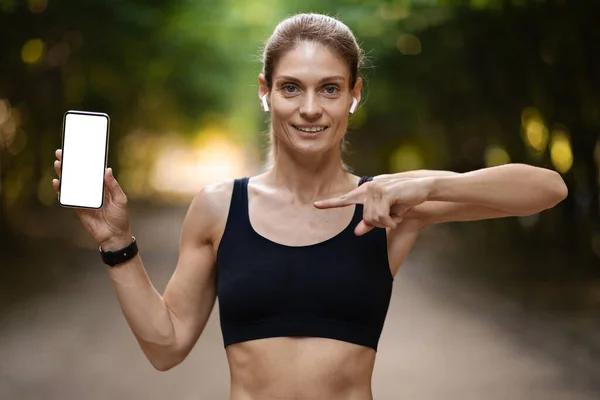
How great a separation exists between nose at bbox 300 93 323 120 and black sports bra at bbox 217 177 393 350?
35cm

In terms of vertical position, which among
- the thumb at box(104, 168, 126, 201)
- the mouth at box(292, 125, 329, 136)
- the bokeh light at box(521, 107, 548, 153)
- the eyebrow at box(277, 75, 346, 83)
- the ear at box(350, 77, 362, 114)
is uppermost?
the eyebrow at box(277, 75, 346, 83)

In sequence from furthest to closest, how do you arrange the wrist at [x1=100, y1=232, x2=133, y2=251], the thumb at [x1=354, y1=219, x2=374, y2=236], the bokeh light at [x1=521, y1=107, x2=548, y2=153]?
1. the bokeh light at [x1=521, y1=107, x2=548, y2=153]
2. the wrist at [x1=100, y1=232, x2=133, y2=251]
3. the thumb at [x1=354, y1=219, x2=374, y2=236]

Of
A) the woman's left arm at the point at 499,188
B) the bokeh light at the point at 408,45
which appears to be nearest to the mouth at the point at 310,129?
the woman's left arm at the point at 499,188

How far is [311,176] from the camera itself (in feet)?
9.57

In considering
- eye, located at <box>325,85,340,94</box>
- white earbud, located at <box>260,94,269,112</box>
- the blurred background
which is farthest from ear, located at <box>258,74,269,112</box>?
the blurred background

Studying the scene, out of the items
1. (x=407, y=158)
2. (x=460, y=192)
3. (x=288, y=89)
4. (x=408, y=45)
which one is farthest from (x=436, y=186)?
(x=407, y=158)

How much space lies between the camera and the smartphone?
258 cm

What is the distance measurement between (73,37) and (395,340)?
12752 millimetres

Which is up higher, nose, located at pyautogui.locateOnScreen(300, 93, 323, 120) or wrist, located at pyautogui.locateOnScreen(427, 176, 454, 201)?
nose, located at pyautogui.locateOnScreen(300, 93, 323, 120)

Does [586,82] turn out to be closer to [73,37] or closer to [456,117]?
[456,117]

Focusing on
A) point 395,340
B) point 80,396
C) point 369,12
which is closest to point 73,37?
point 369,12

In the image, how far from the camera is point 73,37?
2078 centimetres

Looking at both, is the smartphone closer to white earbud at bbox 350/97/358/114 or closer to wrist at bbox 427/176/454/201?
white earbud at bbox 350/97/358/114

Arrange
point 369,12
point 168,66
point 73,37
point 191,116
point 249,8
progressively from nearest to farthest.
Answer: point 369,12 → point 249,8 → point 73,37 → point 168,66 → point 191,116
